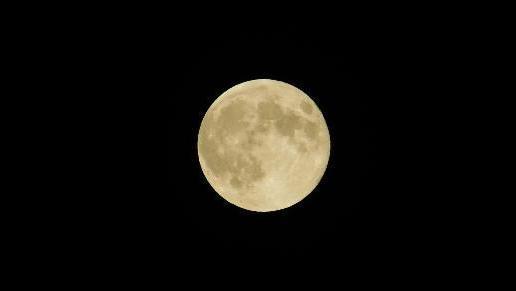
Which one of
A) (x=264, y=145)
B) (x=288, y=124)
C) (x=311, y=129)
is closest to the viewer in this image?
(x=264, y=145)

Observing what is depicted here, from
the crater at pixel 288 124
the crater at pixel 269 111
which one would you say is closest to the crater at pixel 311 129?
the crater at pixel 288 124

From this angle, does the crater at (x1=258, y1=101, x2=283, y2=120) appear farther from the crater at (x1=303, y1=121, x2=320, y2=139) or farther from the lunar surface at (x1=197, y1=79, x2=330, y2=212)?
the crater at (x1=303, y1=121, x2=320, y2=139)

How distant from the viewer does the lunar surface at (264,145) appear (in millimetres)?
5199

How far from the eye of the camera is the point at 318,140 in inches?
219

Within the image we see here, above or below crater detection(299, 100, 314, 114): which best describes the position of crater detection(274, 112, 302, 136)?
below

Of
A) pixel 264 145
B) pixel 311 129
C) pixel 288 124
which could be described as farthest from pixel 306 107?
pixel 264 145

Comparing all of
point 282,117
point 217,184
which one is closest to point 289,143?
point 282,117

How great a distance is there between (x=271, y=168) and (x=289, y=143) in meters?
0.38

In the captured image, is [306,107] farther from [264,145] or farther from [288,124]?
[264,145]

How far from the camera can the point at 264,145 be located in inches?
202

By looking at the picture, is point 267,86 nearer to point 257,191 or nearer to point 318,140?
point 318,140

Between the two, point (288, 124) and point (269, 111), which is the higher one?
point (269, 111)

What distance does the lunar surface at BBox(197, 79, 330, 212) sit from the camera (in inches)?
205

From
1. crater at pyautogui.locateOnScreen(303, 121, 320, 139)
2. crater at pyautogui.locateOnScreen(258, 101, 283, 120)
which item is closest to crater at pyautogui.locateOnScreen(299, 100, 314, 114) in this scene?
crater at pyautogui.locateOnScreen(303, 121, 320, 139)
